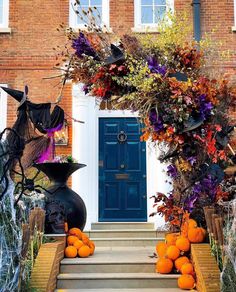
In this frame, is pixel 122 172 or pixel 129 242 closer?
pixel 129 242

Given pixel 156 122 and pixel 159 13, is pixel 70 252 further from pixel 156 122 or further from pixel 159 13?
pixel 159 13

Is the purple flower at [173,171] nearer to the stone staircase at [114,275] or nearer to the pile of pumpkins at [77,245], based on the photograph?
the stone staircase at [114,275]

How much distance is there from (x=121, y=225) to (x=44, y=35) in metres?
4.14

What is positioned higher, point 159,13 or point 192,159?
point 159,13

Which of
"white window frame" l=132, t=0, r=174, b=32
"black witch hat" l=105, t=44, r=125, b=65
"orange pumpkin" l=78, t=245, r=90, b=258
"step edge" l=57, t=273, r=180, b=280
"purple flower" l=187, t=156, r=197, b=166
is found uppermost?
"white window frame" l=132, t=0, r=174, b=32

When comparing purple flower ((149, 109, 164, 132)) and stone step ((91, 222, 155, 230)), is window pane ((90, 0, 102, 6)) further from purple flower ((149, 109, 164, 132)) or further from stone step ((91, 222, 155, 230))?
purple flower ((149, 109, 164, 132))

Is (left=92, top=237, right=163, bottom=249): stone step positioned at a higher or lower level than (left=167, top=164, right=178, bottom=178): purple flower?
lower

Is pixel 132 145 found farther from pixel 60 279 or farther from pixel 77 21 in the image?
pixel 60 279

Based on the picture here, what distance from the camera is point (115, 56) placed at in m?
4.31

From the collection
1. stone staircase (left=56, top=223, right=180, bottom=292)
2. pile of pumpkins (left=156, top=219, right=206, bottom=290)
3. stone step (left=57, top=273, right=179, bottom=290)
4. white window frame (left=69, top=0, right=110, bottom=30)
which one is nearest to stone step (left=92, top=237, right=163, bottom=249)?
stone staircase (left=56, top=223, right=180, bottom=292)

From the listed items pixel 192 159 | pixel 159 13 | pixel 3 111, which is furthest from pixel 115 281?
pixel 3 111

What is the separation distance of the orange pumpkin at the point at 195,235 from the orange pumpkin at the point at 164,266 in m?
0.37

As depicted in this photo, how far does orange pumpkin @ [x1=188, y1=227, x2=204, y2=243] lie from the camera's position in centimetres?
479

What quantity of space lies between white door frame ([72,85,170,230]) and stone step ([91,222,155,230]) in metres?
0.13
